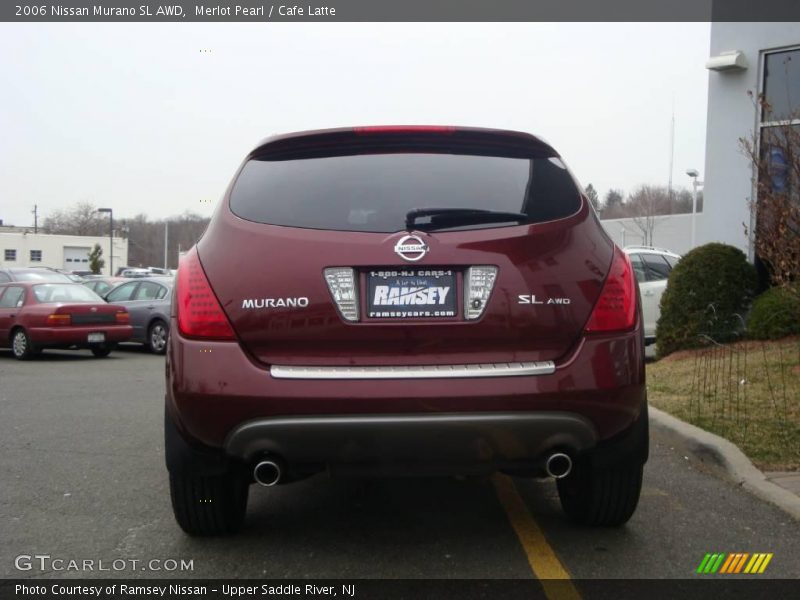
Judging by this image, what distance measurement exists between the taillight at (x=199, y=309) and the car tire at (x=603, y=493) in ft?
5.41

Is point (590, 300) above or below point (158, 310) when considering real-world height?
above

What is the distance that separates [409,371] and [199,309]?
0.89 metres

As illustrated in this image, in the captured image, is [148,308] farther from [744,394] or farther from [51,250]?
[51,250]

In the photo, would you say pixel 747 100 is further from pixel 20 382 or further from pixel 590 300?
pixel 20 382

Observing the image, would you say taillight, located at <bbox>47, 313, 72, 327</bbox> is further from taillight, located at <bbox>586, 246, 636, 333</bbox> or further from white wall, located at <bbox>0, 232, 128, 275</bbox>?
white wall, located at <bbox>0, 232, 128, 275</bbox>

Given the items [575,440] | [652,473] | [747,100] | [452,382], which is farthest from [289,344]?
[747,100]

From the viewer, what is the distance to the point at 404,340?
3.15 m

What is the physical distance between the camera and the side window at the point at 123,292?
1626cm

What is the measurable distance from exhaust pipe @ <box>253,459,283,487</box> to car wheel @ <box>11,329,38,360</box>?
1207 centimetres

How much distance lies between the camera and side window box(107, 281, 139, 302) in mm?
16264

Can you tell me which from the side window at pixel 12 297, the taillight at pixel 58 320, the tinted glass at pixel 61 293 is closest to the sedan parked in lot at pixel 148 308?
the tinted glass at pixel 61 293

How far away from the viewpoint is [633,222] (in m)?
54.5

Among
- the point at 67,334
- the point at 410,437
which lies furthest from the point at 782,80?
the point at 67,334

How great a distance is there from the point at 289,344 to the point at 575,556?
5.23 feet
